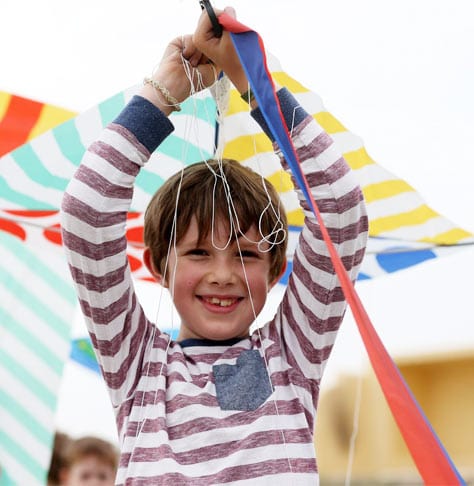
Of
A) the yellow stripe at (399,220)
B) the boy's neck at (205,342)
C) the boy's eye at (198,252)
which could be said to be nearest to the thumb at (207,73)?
the boy's eye at (198,252)

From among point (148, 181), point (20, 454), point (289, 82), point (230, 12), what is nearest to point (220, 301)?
point (230, 12)

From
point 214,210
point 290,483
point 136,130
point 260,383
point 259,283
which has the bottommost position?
point 290,483

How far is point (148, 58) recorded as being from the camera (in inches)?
65.4

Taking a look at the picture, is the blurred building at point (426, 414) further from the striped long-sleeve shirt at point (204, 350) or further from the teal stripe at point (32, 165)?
the striped long-sleeve shirt at point (204, 350)

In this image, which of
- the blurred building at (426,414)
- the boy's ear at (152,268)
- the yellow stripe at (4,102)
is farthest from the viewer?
the blurred building at (426,414)

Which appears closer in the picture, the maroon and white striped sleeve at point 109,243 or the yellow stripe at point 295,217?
the maroon and white striped sleeve at point 109,243

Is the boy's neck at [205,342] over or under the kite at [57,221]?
under

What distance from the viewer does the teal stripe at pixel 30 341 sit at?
2164 mm

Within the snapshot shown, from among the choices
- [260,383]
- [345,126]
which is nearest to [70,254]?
A: [260,383]

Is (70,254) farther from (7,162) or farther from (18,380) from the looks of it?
(18,380)

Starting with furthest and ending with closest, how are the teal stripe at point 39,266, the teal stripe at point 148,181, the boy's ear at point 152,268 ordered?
the teal stripe at point 39,266 < the teal stripe at point 148,181 < the boy's ear at point 152,268

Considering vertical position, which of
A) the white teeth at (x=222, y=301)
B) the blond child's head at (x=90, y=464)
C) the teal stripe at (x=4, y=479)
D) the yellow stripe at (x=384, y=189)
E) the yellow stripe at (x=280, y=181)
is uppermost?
the yellow stripe at (x=280, y=181)

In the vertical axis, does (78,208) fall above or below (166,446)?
above

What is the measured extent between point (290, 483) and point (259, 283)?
27 cm
